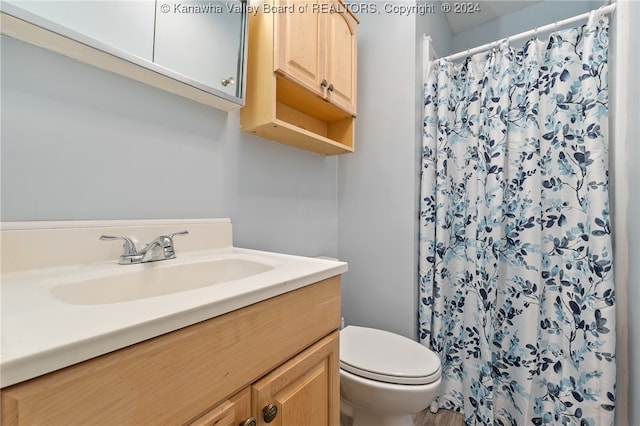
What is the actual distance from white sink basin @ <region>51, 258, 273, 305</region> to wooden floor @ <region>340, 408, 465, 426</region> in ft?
3.98

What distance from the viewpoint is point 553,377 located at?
1198mm

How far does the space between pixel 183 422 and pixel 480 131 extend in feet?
5.17

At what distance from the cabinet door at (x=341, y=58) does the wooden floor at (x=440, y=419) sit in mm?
1576

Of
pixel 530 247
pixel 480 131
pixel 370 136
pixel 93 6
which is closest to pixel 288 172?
pixel 370 136

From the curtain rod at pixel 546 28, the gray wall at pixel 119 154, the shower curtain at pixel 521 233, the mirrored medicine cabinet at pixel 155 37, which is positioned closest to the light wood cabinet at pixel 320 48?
the mirrored medicine cabinet at pixel 155 37

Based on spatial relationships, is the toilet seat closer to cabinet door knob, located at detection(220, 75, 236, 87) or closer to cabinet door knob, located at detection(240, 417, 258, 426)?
cabinet door knob, located at detection(240, 417, 258, 426)

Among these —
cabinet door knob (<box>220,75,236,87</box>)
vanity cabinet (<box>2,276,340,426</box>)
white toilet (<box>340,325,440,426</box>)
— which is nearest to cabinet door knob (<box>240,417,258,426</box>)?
vanity cabinet (<box>2,276,340,426</box>)

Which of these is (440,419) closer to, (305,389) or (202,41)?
(305,389)

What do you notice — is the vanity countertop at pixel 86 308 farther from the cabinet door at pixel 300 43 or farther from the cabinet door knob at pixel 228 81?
the cabinet door at pixel 300 43

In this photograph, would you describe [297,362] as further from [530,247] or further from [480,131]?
[480,131]

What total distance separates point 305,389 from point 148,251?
552 millimetres

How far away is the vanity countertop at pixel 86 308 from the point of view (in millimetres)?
296

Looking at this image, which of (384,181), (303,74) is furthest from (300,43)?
(384,181)

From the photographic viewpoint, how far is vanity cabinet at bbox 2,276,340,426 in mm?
315
